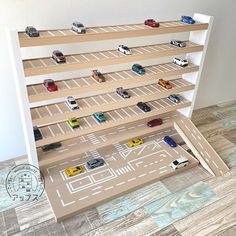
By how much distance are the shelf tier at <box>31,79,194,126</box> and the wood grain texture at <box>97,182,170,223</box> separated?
0.50 metres

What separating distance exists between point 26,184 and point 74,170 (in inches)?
11.1

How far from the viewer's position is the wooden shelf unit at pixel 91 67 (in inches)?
46.9

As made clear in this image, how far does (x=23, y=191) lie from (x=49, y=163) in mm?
205

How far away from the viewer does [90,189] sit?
1.41 metres

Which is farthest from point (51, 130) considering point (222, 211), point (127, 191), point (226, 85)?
point (226, 85)

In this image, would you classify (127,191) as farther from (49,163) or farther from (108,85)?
(108,85)

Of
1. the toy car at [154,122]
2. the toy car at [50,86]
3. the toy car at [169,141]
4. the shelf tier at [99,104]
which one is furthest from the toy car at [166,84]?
the toy car at [50,86]

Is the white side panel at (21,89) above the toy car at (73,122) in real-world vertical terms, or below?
above

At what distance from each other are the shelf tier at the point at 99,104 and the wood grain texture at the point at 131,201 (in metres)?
0.50

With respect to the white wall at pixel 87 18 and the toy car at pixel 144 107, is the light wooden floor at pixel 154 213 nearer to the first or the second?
the white wall at pixel 87 18

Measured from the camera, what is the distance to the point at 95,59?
134 cm

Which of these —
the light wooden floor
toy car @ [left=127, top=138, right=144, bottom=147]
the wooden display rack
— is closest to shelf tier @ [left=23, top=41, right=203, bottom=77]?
the wooden display rack

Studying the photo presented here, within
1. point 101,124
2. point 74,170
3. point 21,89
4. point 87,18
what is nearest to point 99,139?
point 101,124

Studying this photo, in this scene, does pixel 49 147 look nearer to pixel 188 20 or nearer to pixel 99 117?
pixel 99 117
